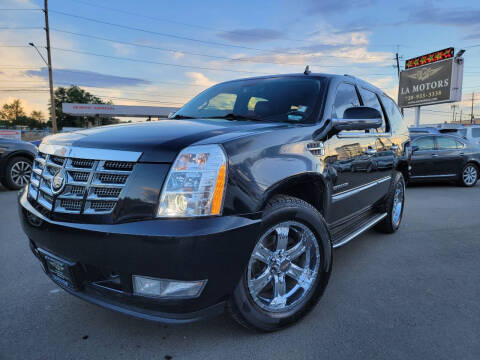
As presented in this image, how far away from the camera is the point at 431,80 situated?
28.5 m

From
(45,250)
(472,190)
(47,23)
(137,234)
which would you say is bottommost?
(472,190)

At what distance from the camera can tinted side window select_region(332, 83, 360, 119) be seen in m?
3.06

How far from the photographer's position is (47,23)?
26.5 meters

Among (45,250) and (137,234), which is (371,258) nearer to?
(137,234)

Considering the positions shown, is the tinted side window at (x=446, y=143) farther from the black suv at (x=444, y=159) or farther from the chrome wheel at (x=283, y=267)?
the chrome wheel at (x=283, y=267)

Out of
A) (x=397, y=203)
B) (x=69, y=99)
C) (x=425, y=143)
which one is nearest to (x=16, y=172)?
(x=397, y=203)

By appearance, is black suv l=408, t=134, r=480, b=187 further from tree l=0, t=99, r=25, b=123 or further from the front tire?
tree l=0, t=99, r=25, b=123

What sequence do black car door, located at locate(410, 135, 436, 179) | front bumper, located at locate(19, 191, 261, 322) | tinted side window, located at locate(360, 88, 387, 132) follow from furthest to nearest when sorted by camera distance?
black car door, located at locate(410, 135, 436, 179)
tinted side window, located at locate(360, 88, 387, 132)
front bumper, located at locate(19, 191, 261, 322)

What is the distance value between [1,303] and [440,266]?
12.9ft

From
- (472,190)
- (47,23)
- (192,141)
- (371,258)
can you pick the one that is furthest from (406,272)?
(47,23)

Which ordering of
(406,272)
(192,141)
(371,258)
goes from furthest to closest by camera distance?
(371,258)
(406,272)
(192,141)

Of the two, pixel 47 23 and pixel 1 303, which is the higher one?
pixel 47 23

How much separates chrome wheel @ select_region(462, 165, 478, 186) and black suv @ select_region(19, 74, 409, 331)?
331 inches

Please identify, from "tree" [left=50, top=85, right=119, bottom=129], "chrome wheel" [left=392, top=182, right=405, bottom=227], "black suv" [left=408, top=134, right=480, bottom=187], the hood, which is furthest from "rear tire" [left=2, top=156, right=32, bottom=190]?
"tree" [left=50, top=85, right=119, bottom=129]
